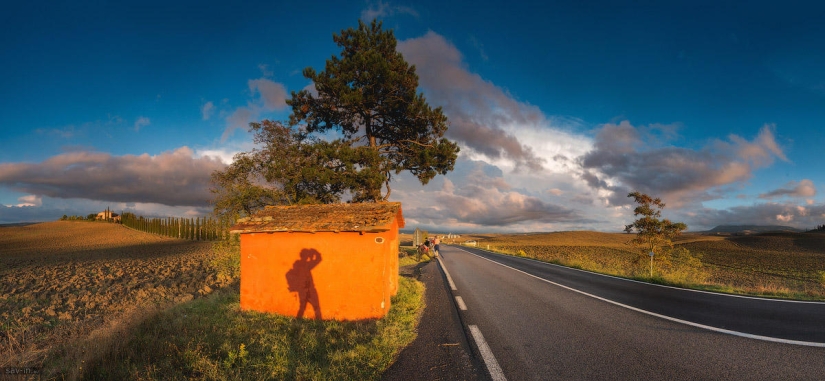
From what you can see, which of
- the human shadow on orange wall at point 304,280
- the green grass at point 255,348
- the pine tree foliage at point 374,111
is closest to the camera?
the green grass at point 255,348

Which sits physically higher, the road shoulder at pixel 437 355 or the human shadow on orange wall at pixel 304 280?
the human shadow on orange wall at pixel 304 280

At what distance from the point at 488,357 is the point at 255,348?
4.13 m

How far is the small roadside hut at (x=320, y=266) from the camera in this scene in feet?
27.1

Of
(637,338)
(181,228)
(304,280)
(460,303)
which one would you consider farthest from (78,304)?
(181,228)

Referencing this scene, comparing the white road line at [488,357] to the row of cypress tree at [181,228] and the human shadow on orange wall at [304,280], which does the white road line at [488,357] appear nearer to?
the human shadow on orange wall at [304,280]

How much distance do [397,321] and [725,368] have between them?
5536 mm

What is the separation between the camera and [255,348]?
5914 mm

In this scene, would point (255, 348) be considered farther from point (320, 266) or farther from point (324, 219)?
point (324, 219)

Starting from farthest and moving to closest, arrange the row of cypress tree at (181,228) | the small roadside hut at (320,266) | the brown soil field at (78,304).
Result: the row of cypress tree at (181,228) → the small roadside hut at (320,266) → the brown soil field at (78,304)

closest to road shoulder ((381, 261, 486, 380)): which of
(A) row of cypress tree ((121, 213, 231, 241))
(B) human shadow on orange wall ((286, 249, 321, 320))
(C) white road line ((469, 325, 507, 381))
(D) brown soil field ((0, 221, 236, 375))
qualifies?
(C) white road line ((469, 325, 507, 381))

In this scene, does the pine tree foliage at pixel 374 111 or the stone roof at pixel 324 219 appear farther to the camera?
the pine tree foliage at pixel 374 111

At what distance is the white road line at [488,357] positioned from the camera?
4395mm

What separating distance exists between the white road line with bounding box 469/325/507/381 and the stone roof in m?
3.22

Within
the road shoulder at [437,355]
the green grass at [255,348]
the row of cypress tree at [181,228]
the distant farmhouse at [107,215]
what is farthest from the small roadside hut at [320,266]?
the distant farmhouse at [107,215]
